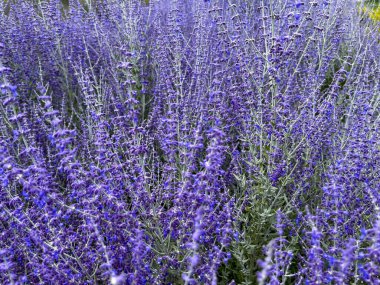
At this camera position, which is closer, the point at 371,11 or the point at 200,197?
the point at 200,197

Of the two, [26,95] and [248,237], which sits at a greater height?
[26,95]

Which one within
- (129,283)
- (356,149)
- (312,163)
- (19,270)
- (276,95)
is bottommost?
(19,270)

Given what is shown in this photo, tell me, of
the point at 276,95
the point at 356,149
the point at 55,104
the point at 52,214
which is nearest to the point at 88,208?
the point at 52,214

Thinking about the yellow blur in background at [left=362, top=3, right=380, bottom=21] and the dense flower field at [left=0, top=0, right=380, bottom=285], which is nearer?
the dense flower field at [left=0, top=0, right=380, bottom=285]

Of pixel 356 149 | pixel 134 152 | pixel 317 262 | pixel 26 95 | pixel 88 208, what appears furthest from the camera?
pixel 26 95

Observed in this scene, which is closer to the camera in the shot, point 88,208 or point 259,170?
point 88,208

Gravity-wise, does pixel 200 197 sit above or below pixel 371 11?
below

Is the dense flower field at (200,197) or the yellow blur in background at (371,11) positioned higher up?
the yellow blur in background at (371,11)

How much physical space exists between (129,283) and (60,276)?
15.3 inches

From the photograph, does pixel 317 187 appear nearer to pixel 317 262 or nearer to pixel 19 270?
pixel 317 262

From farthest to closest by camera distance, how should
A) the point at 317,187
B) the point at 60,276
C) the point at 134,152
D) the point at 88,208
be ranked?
the point at 317,187
the point at 134,152
the point at 88,208
the point at 60,276

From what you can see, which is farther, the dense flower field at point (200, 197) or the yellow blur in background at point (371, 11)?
the yellow blur in background at point (371, 11)

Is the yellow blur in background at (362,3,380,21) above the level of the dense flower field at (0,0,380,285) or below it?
above

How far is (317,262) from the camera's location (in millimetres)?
1675
